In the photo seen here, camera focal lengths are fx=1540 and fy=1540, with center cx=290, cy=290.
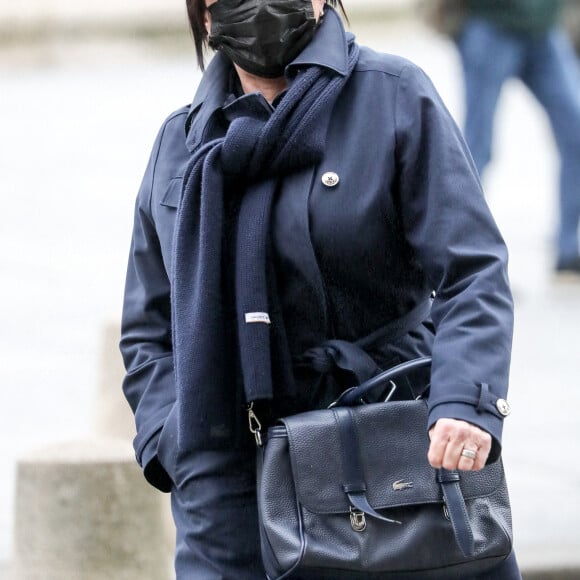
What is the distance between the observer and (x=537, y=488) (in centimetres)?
592

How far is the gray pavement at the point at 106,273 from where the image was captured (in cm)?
611

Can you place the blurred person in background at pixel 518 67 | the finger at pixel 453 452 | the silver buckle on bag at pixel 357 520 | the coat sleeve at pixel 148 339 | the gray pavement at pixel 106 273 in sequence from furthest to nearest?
the blurred person in background at pixel 518 67 < the gray pavement at pixel 106 273 < the coat sleeve at pixel 148 339 < the silver buckle on bag at pixel 357 520 < the finger at pixel 453 452

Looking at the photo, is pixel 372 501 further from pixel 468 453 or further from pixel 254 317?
pixel 254 317

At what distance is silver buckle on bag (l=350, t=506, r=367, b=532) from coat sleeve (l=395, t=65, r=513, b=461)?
24 centimetres

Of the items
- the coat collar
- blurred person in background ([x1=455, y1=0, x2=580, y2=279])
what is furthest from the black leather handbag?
blurred person in background ([x1=455, y1=0, x2=580, y2=279])

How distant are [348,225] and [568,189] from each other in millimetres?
6169

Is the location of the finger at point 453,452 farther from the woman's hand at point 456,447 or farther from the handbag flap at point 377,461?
the handbag flap at point 377,461

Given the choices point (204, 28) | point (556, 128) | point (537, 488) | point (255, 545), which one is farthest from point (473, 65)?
point (255, 545)

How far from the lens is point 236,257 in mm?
3119

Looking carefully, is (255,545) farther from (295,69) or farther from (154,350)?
(295,69)

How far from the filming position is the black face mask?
3.27 m

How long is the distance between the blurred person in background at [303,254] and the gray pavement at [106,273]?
6.49ft

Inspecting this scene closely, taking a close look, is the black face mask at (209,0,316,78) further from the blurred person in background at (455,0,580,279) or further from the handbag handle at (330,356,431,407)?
the blurred person in background at (455,0,580,279)

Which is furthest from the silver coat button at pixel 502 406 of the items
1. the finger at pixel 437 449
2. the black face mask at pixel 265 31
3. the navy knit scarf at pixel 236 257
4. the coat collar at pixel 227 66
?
the black face mask at pixel 265 31
